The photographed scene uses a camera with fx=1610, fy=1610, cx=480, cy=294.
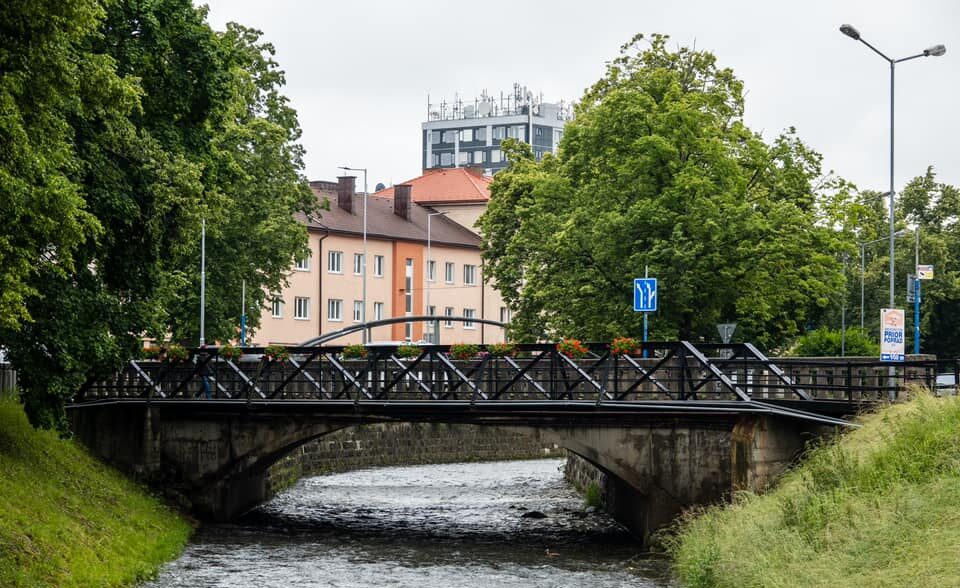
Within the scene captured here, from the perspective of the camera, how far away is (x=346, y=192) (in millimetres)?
93000

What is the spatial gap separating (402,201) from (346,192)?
23.0 ft

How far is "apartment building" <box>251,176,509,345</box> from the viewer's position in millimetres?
87812

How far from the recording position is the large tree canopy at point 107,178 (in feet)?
70.3

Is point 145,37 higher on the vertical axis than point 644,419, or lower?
higher

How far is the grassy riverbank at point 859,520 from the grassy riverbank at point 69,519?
9537 millimetres

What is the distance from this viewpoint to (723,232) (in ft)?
153

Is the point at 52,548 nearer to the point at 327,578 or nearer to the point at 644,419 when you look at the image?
the point at 327,578

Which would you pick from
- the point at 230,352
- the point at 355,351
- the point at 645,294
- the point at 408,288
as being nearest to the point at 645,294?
the point at 645,294

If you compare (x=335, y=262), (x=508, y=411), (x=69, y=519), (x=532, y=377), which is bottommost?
(x=69, y=519)

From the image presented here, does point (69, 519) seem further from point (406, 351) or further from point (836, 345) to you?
point (836, 345)

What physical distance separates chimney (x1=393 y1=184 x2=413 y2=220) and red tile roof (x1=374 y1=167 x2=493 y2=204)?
6245mm

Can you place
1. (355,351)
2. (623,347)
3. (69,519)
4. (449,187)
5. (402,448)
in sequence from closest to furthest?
(69,519), (623,347), (355,351), (402,448), (449,187)

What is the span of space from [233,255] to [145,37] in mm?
21722

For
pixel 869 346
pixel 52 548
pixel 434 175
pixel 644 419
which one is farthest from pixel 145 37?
pixel 434 175
